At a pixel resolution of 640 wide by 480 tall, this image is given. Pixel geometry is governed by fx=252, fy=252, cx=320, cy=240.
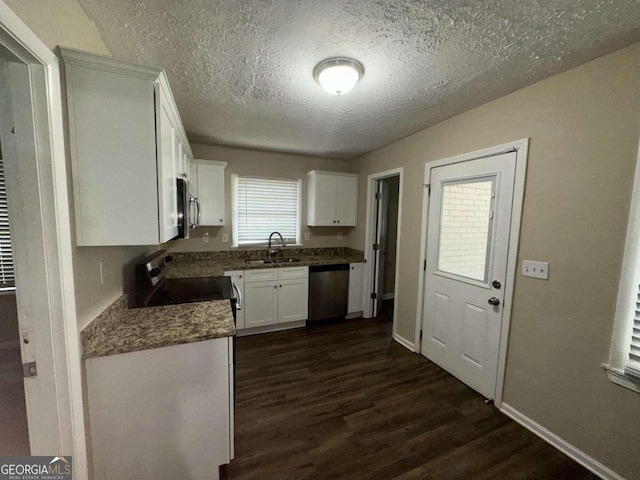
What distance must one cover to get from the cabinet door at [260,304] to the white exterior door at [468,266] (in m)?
1.82

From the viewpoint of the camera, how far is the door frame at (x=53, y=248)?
34.8 inches

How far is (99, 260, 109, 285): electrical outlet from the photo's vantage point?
135cm

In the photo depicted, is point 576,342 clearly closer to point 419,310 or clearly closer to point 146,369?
point 419,310

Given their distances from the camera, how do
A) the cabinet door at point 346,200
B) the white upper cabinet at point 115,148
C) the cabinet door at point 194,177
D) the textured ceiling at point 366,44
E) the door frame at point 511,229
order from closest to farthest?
the white upper cabinet at point 115,148 < the textured ceiling at point 366,44 < the door frame at point 511,229 < the cabinet door at point 194,177 < the cabinet door at point 346,200

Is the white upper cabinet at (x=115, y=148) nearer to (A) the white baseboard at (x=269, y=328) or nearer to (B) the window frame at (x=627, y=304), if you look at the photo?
(A) the white baseboard at (x=269, y=328)

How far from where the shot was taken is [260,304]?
126 inches

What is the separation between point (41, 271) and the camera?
916mm

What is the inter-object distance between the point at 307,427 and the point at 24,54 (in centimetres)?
235

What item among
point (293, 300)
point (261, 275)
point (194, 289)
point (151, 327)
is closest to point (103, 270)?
point (151, 327)

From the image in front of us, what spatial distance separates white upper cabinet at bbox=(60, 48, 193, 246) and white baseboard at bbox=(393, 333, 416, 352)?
2755mm

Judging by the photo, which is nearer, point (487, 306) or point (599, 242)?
point (599, 242)

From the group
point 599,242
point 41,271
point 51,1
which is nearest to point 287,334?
point 41,271

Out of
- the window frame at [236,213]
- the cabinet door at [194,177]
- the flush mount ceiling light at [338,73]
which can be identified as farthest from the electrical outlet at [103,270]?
the window frame at [236,213]

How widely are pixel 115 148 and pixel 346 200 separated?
3093mm
